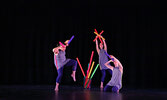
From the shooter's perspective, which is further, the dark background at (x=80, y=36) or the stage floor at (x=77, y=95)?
the dark background at (x=80, y=36)

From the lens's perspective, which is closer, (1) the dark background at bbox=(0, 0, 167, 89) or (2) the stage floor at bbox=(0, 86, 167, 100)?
(2) the stage floor at bbox=(0, 86, 167, 100)

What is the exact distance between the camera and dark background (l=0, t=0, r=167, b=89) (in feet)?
25.5

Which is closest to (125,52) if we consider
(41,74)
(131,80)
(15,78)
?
(131,80)

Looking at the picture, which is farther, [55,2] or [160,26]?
[55,2]

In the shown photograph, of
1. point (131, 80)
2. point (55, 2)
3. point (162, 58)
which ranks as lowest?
point (131, 80)

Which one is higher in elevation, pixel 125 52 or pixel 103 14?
pixel 103 14

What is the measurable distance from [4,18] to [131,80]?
4.88m

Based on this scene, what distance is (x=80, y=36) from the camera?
8.27m

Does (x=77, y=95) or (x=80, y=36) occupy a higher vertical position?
(x=80, y=36)

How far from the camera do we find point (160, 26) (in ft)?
25.7

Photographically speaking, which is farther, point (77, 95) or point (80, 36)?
point (80, 36)

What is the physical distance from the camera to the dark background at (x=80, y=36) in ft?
25.5

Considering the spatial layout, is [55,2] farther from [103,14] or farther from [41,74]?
[41,74]

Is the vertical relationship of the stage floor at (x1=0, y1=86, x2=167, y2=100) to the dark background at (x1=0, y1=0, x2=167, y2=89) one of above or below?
below
